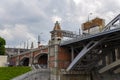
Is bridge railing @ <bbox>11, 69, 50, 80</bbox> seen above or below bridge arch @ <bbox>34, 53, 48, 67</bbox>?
below

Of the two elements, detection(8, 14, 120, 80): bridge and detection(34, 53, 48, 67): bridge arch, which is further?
detection(34, 53, 48, 67): bridge arch

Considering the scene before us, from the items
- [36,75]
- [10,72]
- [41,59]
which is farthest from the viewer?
[41,59]

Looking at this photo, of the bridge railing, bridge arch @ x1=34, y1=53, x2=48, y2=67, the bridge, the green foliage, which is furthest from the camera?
bridge arch @ x1=34, y1=53, x2=48, y2=67

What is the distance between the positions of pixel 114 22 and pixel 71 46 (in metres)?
9.28

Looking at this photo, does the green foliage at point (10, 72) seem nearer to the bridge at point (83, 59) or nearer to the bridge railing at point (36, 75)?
the bridge railing at point (36, 75)

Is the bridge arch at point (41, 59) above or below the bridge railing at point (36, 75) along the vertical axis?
above

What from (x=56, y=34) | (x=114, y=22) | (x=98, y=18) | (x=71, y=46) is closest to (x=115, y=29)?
(x=114, y=22)

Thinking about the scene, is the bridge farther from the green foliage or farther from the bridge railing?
the green foliage

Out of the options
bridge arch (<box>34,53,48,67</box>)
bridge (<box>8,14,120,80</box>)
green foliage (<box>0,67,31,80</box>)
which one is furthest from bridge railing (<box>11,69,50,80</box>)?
bridge arch (<box>34,53,48,67</box>)

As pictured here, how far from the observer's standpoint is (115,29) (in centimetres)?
3262

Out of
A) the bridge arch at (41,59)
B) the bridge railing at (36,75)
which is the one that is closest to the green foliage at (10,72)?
the bridge railing at (36,75)

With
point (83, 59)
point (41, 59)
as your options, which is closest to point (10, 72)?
point (41, 59)

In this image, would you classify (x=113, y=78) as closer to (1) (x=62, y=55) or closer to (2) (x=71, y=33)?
(1) (x=62, y=55)

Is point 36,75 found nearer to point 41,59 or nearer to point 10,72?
point 10,72
